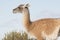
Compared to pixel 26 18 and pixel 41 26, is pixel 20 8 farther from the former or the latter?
pixel 41 26

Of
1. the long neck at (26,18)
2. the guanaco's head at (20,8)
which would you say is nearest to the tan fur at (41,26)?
the long neck at (26,18)

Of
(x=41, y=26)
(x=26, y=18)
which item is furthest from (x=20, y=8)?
(x=41, y=26)

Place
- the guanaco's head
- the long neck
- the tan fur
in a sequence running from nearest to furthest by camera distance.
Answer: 1. the tan fur
2. the long neck
3. the guanaco's head

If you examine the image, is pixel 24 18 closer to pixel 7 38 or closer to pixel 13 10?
pixel 13 10

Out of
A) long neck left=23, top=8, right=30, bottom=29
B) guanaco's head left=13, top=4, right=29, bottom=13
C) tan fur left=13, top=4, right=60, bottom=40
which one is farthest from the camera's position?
guanaco's head left=13, top=4, right=29, bottom=13

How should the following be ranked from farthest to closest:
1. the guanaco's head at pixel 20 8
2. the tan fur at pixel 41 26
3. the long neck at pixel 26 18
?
the guanaco's head at pixel 20 8 < the long neck at pixel 26 18 < the tan fur at pixel 41 26

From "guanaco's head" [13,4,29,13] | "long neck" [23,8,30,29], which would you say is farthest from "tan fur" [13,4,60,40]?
"guanaco's head" [13,4,29,13]

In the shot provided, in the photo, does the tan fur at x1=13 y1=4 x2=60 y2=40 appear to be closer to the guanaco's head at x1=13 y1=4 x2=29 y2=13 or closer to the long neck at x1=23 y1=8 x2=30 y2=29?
the long neck at x1=23 y1=8 x2=30 y2=29

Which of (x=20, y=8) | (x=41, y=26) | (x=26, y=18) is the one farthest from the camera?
(x=20, y=8)

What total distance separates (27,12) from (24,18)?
1.22 feet

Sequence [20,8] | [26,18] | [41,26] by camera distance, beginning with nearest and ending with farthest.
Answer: [41,26], [26,18], [20,8]

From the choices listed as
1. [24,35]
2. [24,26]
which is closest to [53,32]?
[24,26]

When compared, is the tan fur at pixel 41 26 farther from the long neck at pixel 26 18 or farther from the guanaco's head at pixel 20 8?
the guanaco's head at pixel 20 8

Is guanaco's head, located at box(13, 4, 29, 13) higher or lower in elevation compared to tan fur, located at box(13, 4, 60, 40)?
higher
